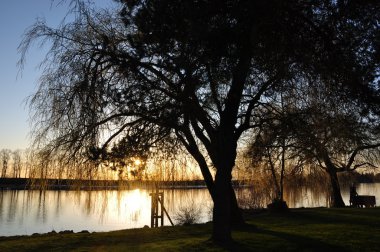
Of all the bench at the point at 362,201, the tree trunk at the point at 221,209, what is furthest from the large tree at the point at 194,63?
the bench at the point at 362,201

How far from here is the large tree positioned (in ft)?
30.4

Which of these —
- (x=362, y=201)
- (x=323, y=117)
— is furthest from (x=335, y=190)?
(x=323, y=117)

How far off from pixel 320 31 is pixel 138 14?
170 inches

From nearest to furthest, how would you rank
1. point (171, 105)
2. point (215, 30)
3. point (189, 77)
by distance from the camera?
1. point (215, 30)
2. point (189, 77)
3. point (171, 105)

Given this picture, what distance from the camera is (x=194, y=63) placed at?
9.41 meters

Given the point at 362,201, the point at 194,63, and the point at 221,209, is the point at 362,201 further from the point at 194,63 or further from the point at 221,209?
the point at 194,63

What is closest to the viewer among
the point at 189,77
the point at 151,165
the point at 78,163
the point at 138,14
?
the point at 138,14

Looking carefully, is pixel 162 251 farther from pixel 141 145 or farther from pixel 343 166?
pixel 343 166

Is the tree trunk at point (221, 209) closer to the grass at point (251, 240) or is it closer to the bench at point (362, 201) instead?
the grass at point (251, 240)

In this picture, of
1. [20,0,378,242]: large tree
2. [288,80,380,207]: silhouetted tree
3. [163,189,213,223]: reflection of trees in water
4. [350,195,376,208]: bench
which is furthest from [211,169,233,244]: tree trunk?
[350,195,376,208]: bench

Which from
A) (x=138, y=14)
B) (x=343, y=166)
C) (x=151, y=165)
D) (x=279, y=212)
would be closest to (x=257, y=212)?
(x=279, y=212)

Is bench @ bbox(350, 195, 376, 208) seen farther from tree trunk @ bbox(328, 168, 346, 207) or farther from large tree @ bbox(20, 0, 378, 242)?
large tree @ bbox(20, 0, 378, 242)

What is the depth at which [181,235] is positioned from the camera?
15352 mm

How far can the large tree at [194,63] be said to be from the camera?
9.27 metres
